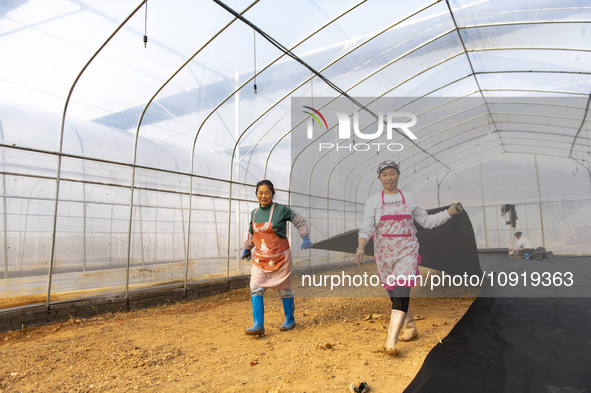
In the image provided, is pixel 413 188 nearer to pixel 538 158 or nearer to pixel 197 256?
pixel 538 158

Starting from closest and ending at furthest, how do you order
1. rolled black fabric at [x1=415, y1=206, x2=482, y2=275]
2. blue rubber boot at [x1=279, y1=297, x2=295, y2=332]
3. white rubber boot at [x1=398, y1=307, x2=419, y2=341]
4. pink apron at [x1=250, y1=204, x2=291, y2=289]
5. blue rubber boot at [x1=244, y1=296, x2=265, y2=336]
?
white rubber boot at [x1=398, y1=307, x2=419, y2=341]
blue rubber boot at [x1=244, y1=296, x2=265, y2=336]
pink apron at [x1=250, y1=204, x2=291, y2=289]
blue rubber boot at [x1=279, y1=297, x2=295, y2=332]
rolled black fabric at [x1=415, y1=206, x2=482, y2=275]

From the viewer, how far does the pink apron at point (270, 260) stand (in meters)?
4.00

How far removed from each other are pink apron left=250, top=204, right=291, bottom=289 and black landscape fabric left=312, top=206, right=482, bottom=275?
4.44 ft

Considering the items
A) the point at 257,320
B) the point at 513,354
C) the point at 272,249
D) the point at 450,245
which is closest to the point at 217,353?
the point at 257,320

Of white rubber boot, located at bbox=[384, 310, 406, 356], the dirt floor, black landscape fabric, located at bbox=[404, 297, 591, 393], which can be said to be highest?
white rubber boot, located at bbox=[384, 310, 406, 356]

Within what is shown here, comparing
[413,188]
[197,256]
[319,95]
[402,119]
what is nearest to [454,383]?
[319,95]

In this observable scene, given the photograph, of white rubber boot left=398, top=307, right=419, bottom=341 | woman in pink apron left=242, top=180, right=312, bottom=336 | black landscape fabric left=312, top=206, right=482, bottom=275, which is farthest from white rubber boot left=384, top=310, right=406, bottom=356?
black landscape fabric left=312, top=206, right=482, bottom=275

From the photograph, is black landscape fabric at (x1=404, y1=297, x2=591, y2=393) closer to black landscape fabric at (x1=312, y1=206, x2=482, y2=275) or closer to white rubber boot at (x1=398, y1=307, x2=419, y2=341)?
white rubber boot at (x1=398, y1=307, x2=419, y2=341)

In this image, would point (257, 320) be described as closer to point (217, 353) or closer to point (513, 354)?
point (217, 353)

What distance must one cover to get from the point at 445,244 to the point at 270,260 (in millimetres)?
2996

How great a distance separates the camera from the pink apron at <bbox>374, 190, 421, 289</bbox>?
11.1ft

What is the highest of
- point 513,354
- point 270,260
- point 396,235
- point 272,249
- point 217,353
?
point 396,235

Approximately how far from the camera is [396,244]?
137 inches

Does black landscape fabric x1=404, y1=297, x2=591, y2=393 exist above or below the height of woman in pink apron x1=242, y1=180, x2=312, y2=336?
below
